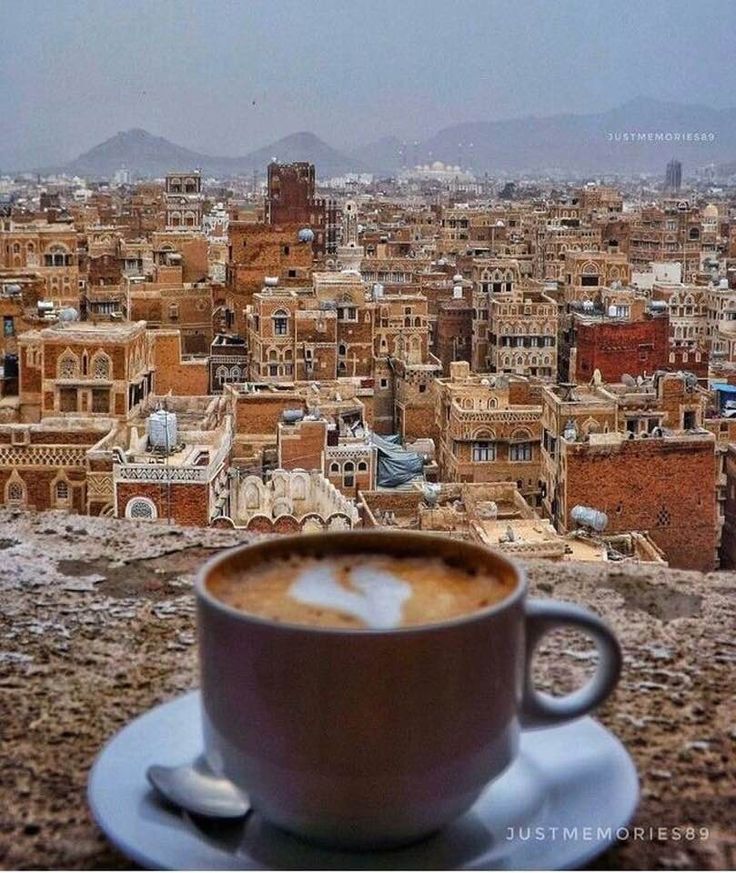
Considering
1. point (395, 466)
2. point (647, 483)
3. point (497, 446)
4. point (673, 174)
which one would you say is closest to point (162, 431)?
point (395, 466)

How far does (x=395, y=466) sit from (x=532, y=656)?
17.5 meters

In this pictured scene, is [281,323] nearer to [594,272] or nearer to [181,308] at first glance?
[181,308]

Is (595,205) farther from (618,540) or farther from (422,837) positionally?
(422,837)

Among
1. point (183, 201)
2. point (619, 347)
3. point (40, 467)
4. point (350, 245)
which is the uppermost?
point (183, 201)

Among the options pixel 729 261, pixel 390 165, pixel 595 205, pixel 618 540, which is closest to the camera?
pixel 618 540

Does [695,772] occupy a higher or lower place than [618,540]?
higher

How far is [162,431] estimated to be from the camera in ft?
49.2

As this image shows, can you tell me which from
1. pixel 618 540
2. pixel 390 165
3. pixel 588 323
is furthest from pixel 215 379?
pixel 390 165

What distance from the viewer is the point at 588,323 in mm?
27688

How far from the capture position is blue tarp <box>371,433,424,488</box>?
18.5 meters

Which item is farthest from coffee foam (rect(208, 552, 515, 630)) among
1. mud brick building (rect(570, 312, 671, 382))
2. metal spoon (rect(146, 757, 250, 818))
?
mud brick building (rect(570, 312, 671, 382))

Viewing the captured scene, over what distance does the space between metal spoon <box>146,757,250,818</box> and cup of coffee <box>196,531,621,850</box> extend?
0.04 meters

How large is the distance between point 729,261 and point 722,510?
32.4 meters

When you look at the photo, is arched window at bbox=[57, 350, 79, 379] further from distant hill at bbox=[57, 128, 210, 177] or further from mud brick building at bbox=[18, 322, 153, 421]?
distant hill at bbox=[57, 128, 210, 177]
